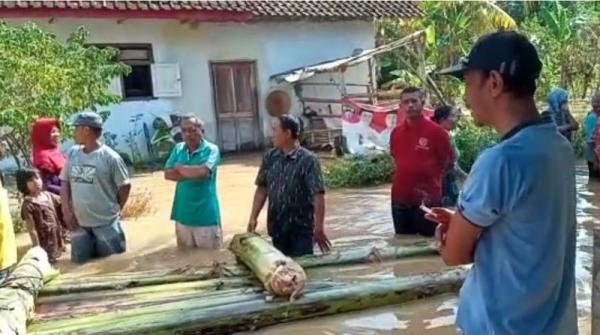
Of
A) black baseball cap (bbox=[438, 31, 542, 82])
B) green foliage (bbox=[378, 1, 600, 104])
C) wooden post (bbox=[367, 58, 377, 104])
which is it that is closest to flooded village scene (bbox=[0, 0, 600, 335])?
black baseball cap (bbox=[438, 31, 542, 82])

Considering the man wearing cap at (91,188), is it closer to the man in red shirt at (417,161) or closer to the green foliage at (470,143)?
the man in red shirt at (417,161)

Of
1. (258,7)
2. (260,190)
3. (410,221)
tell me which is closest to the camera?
(260,190)

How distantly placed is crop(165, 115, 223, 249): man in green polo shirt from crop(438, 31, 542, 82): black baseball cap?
4.30 m

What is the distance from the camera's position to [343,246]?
304 inches

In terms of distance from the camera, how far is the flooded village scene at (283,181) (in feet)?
7.09

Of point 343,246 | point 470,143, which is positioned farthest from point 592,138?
point 343,246

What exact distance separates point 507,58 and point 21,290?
3308 millimetres

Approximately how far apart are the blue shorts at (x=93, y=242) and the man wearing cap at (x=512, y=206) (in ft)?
15.2

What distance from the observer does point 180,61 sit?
52.0 feet

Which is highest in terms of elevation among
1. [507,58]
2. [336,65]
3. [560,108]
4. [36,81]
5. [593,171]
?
[336,65]

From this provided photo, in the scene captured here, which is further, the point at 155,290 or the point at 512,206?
the point at 155,290

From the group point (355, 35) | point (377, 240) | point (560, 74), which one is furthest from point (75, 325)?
point (560, 74)

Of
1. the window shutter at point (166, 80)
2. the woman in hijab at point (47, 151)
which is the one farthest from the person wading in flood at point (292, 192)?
the window shutter at point (166, 80)

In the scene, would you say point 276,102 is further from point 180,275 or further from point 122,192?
point 180,275
